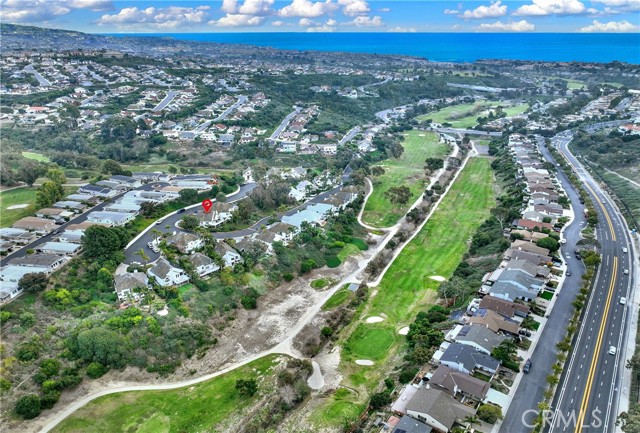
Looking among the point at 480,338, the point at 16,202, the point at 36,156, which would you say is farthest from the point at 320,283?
the point at 36,156

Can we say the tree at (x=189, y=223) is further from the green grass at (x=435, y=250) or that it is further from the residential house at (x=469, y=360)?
the residential house at (x=469, y=360)

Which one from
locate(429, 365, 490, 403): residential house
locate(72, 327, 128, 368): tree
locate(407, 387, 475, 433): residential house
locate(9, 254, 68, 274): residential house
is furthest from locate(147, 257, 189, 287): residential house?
locate(429, 365, 490, 403): residential house

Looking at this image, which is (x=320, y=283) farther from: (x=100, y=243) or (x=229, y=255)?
(x=100, y=243)

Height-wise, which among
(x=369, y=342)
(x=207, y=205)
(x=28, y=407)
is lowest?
(x=369, y=342)

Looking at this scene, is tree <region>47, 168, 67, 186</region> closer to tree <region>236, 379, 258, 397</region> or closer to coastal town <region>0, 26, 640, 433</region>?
coastal town <region>0, 26, 640, 433</region>

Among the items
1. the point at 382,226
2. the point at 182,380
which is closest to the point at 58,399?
the point at 182,380
